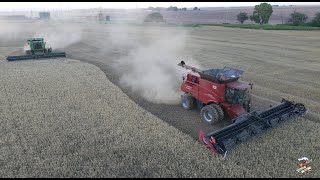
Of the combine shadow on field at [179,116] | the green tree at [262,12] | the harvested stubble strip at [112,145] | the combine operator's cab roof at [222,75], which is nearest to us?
the harvested stubble strip at [112,145]

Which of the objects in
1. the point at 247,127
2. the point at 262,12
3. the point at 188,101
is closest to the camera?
the point at 247,127

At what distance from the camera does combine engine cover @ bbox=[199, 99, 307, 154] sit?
8844 mm

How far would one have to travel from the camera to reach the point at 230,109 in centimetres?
1071

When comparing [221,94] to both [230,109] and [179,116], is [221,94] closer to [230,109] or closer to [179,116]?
[230,109]

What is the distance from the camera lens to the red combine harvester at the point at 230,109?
926 centimetres

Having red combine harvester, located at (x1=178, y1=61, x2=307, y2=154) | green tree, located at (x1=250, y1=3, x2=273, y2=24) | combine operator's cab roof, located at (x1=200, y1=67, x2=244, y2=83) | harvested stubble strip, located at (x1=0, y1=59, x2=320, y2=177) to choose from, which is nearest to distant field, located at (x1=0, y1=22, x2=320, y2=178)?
harvested stubble strip, located at (x1=0, y1=59, x2=320, y2=177)

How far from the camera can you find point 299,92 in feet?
49.7

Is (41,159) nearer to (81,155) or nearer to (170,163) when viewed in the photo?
(81,155)

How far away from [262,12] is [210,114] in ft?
236

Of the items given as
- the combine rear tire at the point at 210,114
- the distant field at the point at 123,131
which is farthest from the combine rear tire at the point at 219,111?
the distant field at the point at 123,131

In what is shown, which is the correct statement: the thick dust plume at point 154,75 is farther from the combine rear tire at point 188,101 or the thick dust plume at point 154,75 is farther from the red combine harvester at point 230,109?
the red combine harvester at point 230,109

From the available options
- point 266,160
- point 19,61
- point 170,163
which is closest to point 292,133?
point 266,160

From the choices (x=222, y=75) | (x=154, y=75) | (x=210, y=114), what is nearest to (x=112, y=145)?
(x=210, y=114)

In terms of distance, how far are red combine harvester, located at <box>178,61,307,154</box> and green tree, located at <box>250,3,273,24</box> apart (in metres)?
70.0
